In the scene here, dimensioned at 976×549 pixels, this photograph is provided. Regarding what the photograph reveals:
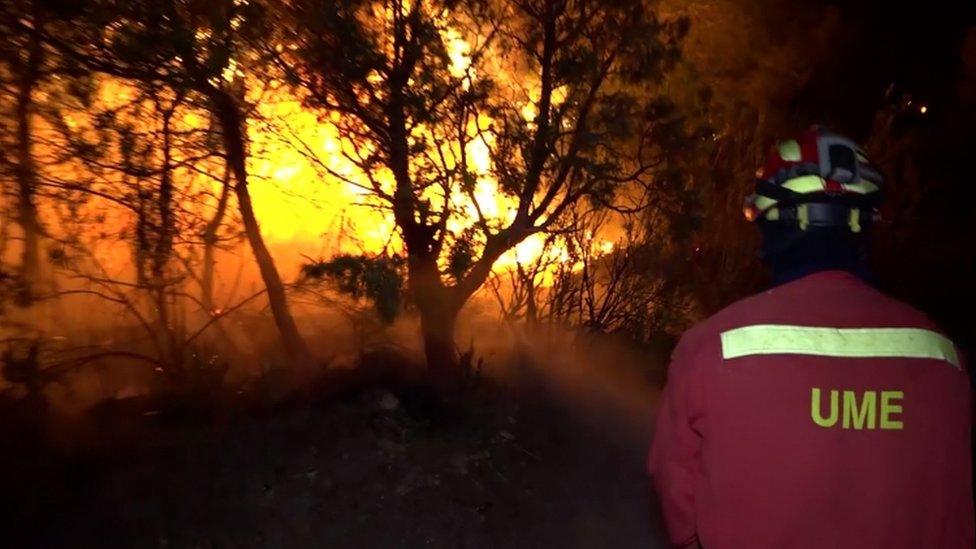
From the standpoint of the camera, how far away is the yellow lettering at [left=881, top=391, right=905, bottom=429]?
1.86 meters

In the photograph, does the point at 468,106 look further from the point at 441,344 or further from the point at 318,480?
the point at 318,480

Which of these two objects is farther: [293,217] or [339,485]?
[293,217]

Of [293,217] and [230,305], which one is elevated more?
[293,217]

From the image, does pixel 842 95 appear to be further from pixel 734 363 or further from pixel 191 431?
pixel 734 363

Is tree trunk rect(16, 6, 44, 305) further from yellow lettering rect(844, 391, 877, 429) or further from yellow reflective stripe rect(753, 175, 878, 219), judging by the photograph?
yellow lettering rect(844, 391, 877, 429)

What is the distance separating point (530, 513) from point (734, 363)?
360 cm

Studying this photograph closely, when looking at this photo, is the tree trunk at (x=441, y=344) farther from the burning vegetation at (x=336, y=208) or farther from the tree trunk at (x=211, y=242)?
the tree trunk at (x=211, y=242)

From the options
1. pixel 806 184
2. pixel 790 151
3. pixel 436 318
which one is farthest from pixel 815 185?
pixel 436 318

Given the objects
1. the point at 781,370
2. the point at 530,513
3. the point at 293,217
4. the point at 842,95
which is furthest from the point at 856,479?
the point at 842,95

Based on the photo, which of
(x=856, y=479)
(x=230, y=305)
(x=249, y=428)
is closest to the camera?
(x=856, y=479)

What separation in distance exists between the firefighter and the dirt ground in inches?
126

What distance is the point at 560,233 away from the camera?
263 inches

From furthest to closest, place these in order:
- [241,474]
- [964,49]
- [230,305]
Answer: [964,49]
[230,305]
[241,474]

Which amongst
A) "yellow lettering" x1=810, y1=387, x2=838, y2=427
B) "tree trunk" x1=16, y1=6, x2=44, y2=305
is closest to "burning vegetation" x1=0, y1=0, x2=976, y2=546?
"tree trunk" x1=16, y1=6, x2=44, y2=305
